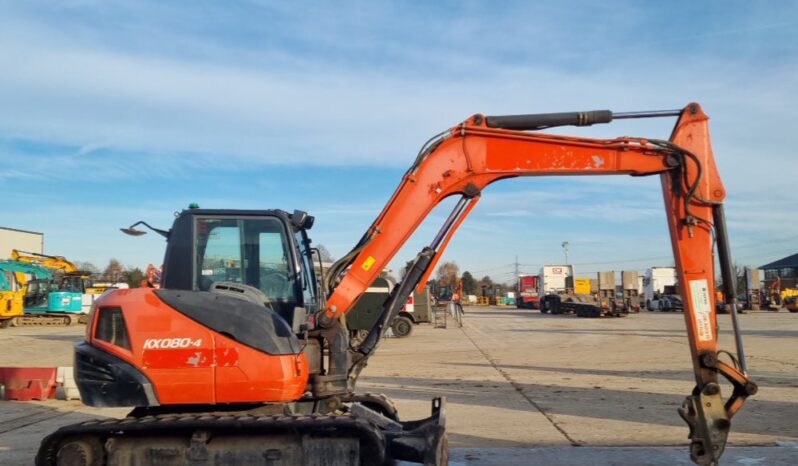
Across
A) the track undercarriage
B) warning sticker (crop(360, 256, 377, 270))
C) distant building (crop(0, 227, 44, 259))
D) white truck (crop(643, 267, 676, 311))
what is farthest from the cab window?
distant building (crop(0, 227, 44, 259))

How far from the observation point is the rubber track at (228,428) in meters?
5.14

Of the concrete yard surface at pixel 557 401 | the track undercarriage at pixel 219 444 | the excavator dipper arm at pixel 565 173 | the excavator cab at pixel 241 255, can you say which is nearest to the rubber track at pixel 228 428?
the track undercarriage at pixel 219 444

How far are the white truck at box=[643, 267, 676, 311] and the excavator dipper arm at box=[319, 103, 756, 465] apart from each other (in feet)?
180

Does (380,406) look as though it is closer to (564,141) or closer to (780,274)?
(564,141)

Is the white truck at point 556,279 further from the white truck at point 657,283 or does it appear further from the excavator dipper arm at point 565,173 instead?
the excavator dipper arm at point 565,173

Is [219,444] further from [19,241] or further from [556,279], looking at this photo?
[19,241]

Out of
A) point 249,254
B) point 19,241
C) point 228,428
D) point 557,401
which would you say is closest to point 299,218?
point 249,254

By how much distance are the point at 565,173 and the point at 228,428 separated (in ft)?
12.6

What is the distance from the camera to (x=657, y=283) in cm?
5897

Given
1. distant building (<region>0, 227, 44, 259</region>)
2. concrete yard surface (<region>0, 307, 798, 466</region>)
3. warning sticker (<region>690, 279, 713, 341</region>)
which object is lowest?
concrete yard surface (<region>0, 307, 798, 466</region>)

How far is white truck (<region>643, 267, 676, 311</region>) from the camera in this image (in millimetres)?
57834

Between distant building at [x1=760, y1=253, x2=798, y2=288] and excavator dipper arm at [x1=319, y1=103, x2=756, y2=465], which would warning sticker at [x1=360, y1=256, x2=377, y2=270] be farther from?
distant building at [x1=760, y1=253, x2=798, y2=288]

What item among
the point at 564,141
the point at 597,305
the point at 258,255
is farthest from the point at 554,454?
the point at 597,305

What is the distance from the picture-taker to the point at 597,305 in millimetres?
43219
